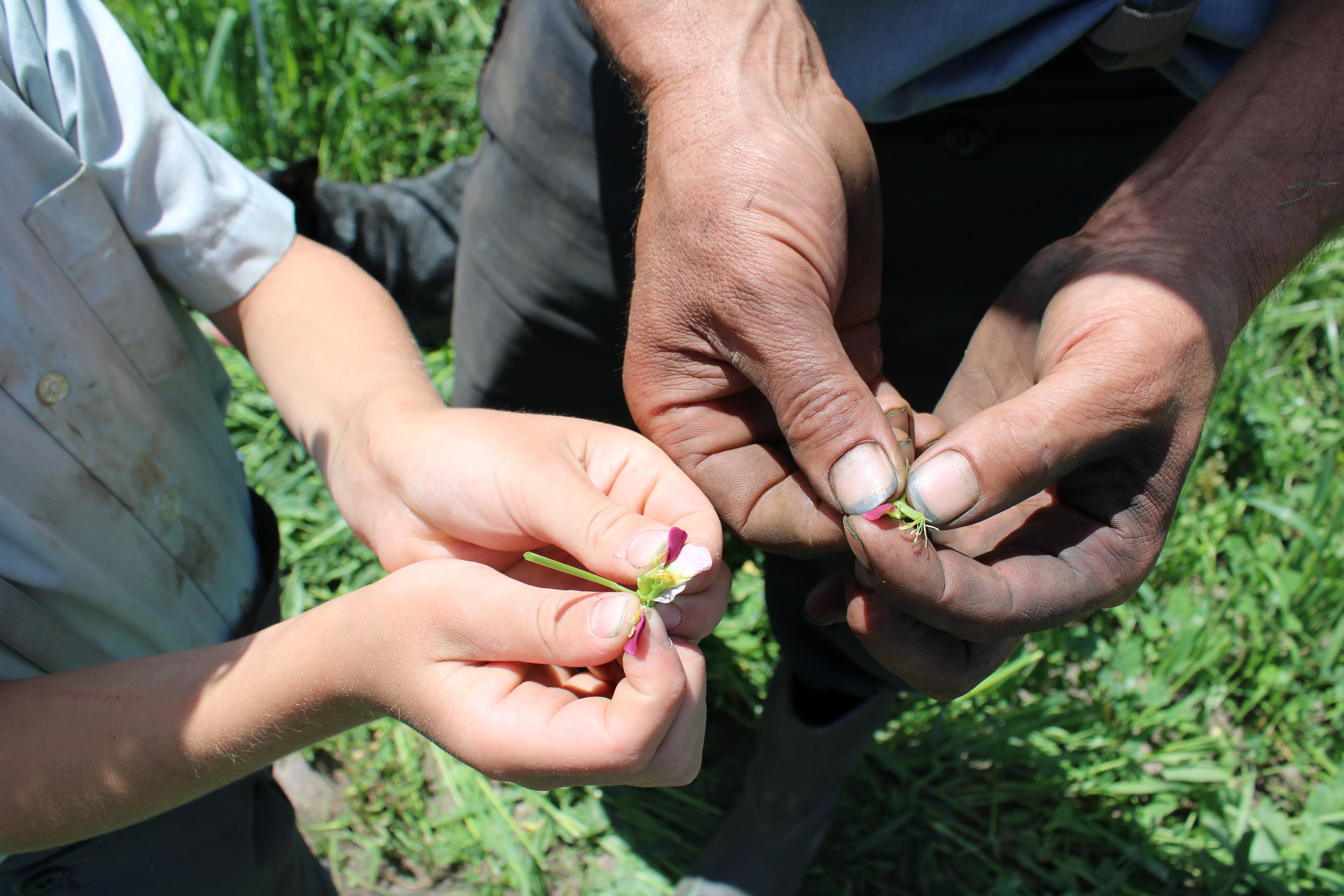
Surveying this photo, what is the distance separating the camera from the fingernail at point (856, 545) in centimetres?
138

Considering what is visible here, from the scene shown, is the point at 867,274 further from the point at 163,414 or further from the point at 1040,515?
the point at 163,414

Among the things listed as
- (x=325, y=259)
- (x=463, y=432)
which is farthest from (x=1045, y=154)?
(x=325, y=259)

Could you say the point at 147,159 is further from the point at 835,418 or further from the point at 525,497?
the point at 835,418

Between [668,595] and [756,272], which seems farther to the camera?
[756,272]

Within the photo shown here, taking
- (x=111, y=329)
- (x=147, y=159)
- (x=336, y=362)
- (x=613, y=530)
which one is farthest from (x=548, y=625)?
(x=147, y=159)

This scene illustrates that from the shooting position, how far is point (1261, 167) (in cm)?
158

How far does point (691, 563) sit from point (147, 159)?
1218 mm

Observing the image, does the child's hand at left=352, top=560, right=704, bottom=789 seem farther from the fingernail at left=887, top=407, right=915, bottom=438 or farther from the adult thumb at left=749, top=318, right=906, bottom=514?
the fingernail at left=887, top=407, right=915, bottom=438

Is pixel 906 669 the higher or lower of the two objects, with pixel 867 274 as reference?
lower

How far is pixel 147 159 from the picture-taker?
5.21ft

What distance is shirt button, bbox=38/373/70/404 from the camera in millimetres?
1421

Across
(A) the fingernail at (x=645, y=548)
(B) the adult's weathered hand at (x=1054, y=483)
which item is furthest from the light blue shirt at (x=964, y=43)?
(A) the fingernail at (x=645, y=548)

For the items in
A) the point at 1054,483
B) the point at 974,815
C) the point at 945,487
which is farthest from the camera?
the point at 974,815

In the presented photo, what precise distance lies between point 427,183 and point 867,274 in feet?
7.86
